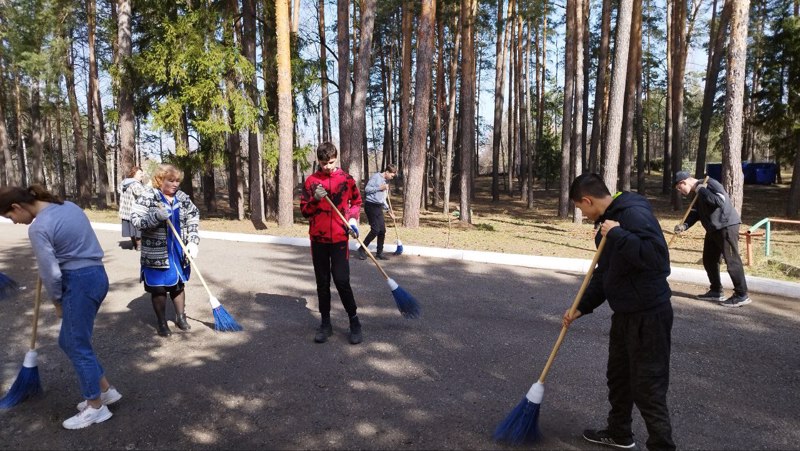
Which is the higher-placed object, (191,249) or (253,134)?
(253,134)

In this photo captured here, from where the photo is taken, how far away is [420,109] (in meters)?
14.4

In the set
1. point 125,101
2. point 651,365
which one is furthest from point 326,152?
point 125,101

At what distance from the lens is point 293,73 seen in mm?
15805

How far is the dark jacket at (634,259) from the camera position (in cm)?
265

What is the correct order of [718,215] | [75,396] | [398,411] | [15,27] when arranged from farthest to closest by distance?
[15,27]
[718,215]
[75,396]
[398,411]

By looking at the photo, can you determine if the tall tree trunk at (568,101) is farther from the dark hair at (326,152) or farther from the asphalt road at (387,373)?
the dark hair at (326,152)

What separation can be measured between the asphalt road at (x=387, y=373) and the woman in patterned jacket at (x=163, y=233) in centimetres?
61

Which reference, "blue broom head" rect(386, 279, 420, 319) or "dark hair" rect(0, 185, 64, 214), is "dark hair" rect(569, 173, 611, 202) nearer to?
"blue broom head" rect(386, 279, 420, 319)

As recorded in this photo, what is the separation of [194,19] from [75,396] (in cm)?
1387

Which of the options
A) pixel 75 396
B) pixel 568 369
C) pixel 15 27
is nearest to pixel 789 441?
pixel 568 369

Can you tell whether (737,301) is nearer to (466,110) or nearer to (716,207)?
(716,207)

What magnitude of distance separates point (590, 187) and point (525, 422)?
1533mm

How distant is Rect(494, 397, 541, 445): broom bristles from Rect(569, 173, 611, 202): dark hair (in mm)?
1346

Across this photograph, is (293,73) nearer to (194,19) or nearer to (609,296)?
(194,19)
